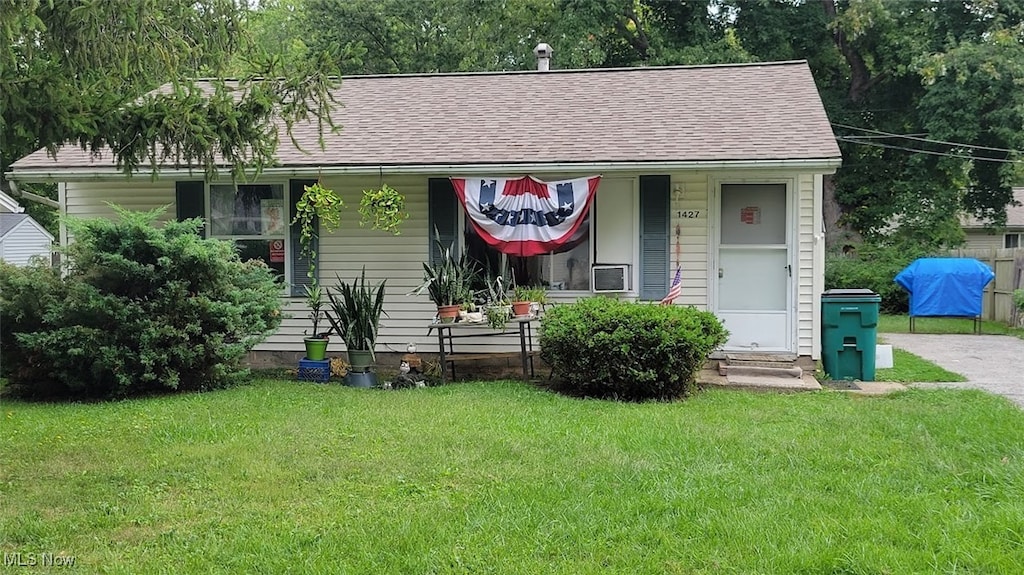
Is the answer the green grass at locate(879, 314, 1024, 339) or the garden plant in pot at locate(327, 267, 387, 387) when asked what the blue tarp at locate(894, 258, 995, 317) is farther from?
the garden plant in pot at locate(327, 267, 387, 387)

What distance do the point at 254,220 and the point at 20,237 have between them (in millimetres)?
23170

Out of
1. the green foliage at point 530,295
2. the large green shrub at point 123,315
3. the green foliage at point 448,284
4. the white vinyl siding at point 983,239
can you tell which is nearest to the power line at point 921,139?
the white vinyl siding at point 983,239

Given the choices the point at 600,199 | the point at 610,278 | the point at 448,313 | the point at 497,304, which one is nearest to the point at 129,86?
the point at 448,313

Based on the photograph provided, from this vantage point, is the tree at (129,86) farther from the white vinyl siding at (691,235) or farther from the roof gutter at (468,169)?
the white vinyl siding at (691,235)

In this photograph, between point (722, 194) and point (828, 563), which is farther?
point (722, 194)

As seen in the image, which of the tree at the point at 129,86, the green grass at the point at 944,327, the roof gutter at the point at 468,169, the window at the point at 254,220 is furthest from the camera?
the green grass at the point at 944,327

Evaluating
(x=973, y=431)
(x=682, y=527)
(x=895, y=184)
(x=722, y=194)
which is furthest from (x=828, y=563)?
(x=895, y=184)

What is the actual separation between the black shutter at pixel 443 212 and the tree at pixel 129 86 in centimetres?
319

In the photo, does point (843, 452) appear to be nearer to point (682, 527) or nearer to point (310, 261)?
point (682, 527)

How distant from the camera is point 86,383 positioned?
7.54 meters

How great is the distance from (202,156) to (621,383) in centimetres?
410

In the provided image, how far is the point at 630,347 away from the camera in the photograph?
709cm

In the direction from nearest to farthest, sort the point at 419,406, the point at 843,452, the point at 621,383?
1. the point at 843,452
2. the point at 419,406
3. the point at 621,383

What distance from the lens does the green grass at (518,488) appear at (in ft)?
11.3
